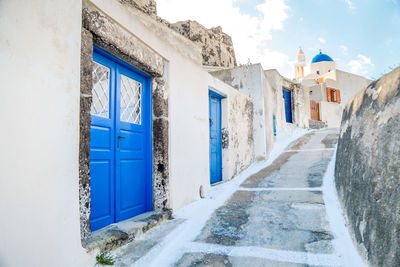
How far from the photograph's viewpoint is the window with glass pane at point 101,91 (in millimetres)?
2548

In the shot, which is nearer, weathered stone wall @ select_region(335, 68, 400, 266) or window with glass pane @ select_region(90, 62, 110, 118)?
weathered stone wall @ select_region(335, 68, 400, 266)

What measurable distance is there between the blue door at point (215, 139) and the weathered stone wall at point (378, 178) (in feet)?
9.17

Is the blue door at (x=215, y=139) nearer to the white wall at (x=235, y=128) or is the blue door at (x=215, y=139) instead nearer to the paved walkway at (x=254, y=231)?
the white wall at (x=235, y=128)

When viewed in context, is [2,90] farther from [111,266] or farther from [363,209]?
[363,209]

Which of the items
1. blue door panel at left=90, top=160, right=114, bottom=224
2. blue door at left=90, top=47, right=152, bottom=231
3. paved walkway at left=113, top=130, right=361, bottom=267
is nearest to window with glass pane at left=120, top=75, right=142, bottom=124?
blue door at left=90, top=47, right=152, bottom=231

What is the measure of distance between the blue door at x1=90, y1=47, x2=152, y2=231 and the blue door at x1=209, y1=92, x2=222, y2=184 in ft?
7.39

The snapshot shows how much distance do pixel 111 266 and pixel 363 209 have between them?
7.22 feet

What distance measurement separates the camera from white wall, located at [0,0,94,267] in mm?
1457

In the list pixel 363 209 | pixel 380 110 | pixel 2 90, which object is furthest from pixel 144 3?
pixel 363 209

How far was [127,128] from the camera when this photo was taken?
2.91 metres

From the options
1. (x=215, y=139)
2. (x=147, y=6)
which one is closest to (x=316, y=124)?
(x=215, y=139)

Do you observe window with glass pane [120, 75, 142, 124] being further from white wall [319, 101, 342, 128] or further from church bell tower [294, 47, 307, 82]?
church bell tower [294, 47, 307, 82]

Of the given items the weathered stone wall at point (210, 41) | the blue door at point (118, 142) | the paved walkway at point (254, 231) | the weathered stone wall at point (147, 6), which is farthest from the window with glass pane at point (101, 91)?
the weathered stone wall at point (210, 41)

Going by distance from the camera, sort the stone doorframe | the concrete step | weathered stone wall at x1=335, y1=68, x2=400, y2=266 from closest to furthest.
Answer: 1. weathered stone wall at x1=335, y1=68, x2=400, y2=266
2. the stone doorframe
3. the concrete step
